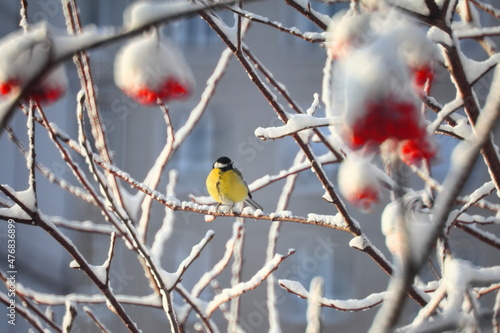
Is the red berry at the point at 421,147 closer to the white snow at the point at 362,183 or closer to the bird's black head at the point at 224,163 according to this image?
the white snow at the point at 362,183

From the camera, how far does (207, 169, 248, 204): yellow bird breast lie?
4.76ft

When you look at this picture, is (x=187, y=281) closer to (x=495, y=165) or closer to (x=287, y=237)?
(x=287, y=237)

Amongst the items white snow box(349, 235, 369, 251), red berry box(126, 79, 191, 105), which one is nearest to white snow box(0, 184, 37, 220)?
red berry box(126, 79, 191, 105)

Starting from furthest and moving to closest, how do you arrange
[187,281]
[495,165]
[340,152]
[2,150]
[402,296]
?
[187,281], [2,150], [340,152], [495,165], [402,296]

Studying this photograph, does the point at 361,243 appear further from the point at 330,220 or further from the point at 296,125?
the point at 296,125

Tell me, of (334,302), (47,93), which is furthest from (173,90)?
(334,302)

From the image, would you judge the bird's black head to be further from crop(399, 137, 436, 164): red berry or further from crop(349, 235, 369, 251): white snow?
crop(399, 137, 436, 164): red berry

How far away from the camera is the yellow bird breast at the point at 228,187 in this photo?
1450 millimetres

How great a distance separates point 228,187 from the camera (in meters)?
1.46

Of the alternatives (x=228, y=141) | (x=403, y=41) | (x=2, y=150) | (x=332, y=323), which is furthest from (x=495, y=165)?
(x=332, y=323)

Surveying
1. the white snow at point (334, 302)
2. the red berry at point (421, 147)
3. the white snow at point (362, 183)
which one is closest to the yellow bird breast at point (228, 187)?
the white snow at point (362, 183)

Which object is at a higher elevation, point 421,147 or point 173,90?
point 173,90

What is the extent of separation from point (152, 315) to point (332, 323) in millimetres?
1684

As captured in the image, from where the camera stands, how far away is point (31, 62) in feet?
0.83
